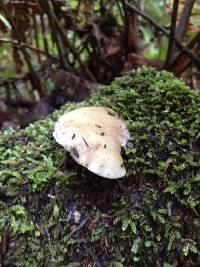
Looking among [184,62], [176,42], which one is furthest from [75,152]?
[184,62]

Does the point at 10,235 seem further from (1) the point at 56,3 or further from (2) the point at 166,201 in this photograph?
(1) the point at 56,3

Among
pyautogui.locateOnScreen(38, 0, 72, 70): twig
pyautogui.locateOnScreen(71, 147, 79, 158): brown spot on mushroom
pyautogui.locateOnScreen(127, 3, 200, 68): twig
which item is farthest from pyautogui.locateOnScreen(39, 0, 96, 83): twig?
pyautogui.locateOnScreen(71, 147, 79, 158): brown spot on mushroom

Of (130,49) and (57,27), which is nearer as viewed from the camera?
(57,27)

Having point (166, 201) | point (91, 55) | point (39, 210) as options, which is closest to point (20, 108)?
point (91, 55)

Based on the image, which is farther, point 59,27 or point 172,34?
point 59,27

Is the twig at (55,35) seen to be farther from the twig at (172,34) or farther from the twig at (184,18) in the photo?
the twig at (184,18)

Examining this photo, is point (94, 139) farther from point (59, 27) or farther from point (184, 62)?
point (184, 62)
